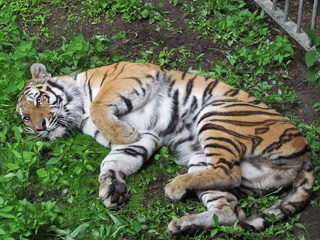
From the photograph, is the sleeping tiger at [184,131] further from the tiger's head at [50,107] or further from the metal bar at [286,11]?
the metal bar at [286,11]

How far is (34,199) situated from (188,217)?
1.26 meters

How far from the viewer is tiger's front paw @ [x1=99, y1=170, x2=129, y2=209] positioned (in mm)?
3742

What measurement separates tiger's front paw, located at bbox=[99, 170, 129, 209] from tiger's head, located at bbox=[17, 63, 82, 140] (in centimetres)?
81

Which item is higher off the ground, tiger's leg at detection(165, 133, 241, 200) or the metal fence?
the metal fence

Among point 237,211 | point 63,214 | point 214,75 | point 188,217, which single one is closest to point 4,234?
point 63,214

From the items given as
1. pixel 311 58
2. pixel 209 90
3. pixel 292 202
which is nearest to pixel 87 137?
pixel 209 90

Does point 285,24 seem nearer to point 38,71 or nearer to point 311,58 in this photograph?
point 311,58

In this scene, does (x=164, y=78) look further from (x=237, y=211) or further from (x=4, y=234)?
(x=4, y=234)

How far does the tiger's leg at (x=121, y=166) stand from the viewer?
378 centimetres

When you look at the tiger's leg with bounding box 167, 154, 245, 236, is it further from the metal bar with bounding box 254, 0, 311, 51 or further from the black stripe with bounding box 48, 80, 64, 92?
the metal bar with bounding box 254, 0, 311, 51

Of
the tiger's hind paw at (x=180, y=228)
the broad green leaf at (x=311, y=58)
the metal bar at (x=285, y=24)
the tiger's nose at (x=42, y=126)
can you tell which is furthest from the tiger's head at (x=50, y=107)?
the metal bar at (x=285, y=24)

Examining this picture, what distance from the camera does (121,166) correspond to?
13.4 feet

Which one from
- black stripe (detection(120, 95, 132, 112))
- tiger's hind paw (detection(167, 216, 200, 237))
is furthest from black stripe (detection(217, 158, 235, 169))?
black stripe (detection(120, 95, 132, 112))

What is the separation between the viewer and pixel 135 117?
14.4 ft
